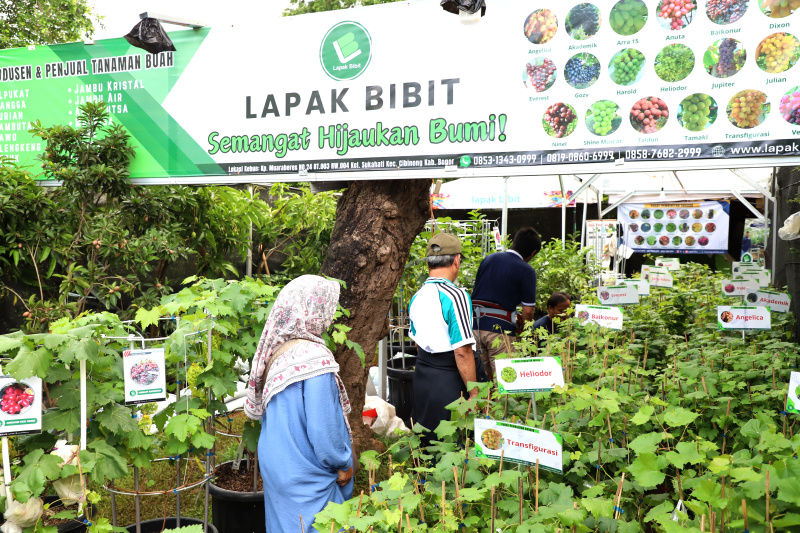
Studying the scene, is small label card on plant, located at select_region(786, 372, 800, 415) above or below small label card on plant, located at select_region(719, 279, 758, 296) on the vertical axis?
below

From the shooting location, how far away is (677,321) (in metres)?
5.08

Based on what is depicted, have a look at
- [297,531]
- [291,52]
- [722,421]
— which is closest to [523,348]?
[722,421]

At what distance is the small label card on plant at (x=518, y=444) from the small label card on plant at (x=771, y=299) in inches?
114

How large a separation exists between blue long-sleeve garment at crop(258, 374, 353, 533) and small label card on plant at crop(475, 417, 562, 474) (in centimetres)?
61

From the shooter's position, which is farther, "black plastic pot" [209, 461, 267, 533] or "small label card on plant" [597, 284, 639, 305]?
"small label card on plant" [597, 284, 639, 305]

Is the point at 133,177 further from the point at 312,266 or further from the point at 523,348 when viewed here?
the point at 523,348

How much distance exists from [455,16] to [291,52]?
3.22ft

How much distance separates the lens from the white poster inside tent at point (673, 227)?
11477mm

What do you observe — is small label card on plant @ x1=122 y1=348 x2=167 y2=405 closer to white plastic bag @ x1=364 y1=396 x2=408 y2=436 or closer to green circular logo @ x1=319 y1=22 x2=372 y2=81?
green circular logo @ x1=319 y1=22 x2=372 y2=81

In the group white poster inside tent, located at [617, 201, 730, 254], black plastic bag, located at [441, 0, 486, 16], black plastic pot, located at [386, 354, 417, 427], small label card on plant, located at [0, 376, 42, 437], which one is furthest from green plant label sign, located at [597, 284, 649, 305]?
white poster inside tent, located at [617, 201, 730, 254]

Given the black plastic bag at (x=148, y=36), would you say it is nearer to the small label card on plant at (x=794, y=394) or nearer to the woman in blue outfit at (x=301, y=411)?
the woman in blue outfit at (x=301, y=411)

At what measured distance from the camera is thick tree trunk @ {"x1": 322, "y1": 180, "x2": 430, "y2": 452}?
376 centimetres

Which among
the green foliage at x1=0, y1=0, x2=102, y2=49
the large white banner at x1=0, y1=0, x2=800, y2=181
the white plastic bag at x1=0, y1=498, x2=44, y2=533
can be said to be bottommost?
the white plastic bag at x1=0, y1=498, x2=44, y2=533

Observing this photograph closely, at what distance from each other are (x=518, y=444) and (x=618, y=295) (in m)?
3.15
